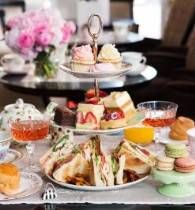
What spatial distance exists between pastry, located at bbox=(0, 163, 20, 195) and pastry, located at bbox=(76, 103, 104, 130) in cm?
22

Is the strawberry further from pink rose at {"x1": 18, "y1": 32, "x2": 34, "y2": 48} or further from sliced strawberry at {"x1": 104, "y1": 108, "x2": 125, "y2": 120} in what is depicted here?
pink rose at {"x1": 18, "y1": 32, "x2": 34, "y2": 48}

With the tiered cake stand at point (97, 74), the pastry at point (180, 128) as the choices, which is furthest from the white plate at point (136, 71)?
the tiered cake stand at point (97, 74)

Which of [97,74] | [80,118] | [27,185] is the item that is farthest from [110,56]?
[27,185]

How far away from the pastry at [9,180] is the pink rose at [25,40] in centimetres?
148

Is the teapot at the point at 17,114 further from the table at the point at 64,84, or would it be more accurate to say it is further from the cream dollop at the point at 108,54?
the table at the point at 64,84

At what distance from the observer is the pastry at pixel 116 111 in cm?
157

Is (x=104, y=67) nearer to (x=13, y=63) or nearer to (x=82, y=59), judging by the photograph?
(x=82, y=59)

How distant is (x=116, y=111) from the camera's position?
1.59 m

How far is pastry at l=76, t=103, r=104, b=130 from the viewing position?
5.14 feet

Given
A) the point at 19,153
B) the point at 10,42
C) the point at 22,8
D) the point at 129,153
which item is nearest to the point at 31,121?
the point at 19,153

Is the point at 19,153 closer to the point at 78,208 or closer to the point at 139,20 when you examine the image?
the point at 78,208

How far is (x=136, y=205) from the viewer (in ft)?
4.59

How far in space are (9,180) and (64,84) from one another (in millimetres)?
1499

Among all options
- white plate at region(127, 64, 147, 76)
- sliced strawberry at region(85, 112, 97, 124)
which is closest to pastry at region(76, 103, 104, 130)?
sliced strawberry at region(85, 112, 97, 124)
